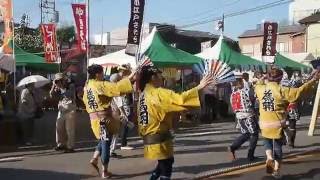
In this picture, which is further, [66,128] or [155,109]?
[66,128]

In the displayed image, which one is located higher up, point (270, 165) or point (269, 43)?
point (269, 43)

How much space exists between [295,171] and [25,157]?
524 centimetres

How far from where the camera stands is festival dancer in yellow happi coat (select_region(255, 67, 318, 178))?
25.5 ft

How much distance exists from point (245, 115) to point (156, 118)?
3.80 metres

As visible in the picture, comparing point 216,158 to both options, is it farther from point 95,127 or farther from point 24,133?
point 24,133

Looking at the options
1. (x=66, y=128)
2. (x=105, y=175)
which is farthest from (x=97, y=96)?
(x=66, y=128)

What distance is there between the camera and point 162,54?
1831 centimetres

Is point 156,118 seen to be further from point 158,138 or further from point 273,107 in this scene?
point 273,107

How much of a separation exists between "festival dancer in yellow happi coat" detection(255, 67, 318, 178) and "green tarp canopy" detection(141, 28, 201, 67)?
10.0 m

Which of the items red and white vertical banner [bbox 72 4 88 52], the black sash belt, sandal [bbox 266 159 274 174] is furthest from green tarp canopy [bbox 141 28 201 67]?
the black sash belt

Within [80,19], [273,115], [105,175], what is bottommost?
[105,175]

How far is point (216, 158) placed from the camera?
32.8 ft

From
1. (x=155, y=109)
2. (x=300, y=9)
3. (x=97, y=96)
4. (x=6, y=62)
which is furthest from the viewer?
(x=300, y=9)

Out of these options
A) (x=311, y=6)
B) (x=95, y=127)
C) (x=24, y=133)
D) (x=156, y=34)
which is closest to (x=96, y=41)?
(x=311, y=6)
